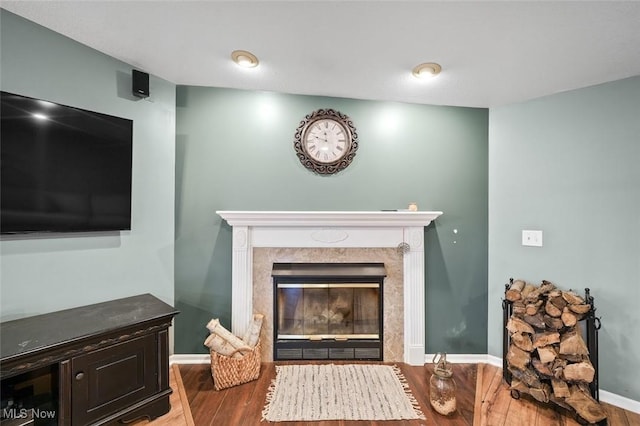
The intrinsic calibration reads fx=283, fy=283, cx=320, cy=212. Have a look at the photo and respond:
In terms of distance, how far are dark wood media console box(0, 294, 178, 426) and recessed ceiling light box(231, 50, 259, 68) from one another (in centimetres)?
180

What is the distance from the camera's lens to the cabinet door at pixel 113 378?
1.50 metres

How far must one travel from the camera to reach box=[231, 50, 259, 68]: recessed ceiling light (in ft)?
6.36

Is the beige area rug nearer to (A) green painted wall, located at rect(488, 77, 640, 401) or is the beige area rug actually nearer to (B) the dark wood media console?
(B) the dark wood media console

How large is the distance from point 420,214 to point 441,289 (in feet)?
2.48

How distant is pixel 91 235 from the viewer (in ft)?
6.59

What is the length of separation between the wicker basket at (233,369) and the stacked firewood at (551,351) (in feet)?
6.29

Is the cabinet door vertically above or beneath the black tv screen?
beneath

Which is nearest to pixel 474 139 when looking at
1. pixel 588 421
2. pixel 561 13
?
pixel 561 13

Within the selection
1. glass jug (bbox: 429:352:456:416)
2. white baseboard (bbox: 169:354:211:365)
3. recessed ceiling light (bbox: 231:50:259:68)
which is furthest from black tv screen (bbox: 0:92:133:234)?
glass jug (bbox: 429:352:456:416)

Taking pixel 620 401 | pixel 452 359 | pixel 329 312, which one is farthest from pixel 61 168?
pixel 620 401

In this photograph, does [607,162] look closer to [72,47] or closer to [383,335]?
[383,335]

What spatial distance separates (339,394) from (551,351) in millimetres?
1476
